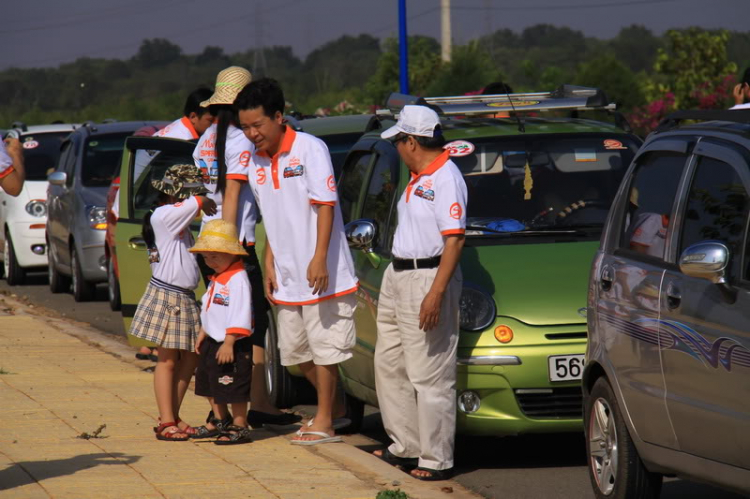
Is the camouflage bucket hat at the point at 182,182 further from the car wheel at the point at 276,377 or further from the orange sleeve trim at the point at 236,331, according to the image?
the car wheel at the point at 276,377

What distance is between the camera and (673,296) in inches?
207

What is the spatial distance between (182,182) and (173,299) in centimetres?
70

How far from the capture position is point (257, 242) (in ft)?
30.3

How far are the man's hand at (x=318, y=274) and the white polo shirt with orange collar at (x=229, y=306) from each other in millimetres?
419

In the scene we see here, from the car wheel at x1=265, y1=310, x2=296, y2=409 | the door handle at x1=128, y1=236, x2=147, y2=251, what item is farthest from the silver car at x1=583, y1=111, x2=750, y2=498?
the door handle at x1=128, y1=236, x2=147, y2=251

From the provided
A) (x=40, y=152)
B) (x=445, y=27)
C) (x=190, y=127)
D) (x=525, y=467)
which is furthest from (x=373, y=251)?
(x=445, y=27)

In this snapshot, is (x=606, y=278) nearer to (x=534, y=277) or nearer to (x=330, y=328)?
(x=534, y=277)

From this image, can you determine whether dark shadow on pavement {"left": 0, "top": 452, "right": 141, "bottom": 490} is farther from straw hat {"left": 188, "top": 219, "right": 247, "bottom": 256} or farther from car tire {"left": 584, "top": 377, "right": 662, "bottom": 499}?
car tire {"left": 584, "top": 377, "right": 662, "bottom": 499}

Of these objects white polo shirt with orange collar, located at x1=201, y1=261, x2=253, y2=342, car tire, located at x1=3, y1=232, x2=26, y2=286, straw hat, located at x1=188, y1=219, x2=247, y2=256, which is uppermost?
straw hat, located at x1=188, y1=219, x2=247, y2=256

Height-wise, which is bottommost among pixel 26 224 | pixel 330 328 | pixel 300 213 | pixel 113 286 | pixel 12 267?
pixel 12 267

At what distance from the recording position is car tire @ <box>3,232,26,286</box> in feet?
61.2

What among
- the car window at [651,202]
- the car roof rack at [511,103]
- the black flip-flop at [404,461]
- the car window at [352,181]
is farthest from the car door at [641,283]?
the car window at [352,181]

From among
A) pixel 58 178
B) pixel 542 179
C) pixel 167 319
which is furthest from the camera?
pixel 58 178

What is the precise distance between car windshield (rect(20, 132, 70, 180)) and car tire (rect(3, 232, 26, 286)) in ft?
3.35
